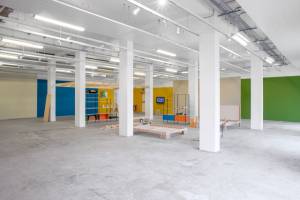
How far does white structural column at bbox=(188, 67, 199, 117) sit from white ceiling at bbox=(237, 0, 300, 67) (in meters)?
5.85

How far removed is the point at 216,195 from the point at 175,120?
933 cm

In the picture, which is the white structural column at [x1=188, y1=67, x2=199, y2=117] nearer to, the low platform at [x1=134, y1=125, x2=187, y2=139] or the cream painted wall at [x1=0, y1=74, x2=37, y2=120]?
the low platform at [x1=134, y1=125, x2=187, y2=139]

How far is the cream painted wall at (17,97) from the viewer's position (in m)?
14.7

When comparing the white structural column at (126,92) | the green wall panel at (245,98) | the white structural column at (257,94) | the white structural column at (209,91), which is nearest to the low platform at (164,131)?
the white structural column at (126,92)

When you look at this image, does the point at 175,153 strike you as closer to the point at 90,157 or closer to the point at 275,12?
the point at 90,157

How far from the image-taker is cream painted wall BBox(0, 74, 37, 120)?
14.7m

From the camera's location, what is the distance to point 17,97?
50.5 feet

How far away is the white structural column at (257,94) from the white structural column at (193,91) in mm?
3389

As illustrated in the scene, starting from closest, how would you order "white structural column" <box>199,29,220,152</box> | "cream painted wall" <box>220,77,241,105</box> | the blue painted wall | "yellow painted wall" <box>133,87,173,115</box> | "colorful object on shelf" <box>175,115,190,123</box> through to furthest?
"white structural column" <box>199,29,220,152</box> → "colorful object on shelf" <box>175,115,190,123</box> → "cream painted wall" <box>220,77,241,105</box> → the blue painted wall → "yellow painted wall" <box>133,87,173,115</box>

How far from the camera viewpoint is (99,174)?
384 centimetres

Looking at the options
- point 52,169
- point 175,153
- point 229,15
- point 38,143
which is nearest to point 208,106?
point 175,153

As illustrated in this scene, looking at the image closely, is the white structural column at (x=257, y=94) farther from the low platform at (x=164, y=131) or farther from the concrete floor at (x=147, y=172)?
the low platform at (x=164, y=131)

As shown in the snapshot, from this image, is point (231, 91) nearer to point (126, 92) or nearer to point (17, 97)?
point (126, 92)

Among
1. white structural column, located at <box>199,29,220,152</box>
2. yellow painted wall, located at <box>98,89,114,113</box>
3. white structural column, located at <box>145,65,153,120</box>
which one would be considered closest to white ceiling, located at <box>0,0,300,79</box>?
white structural column, located at <box>199,29,220,152</box>
